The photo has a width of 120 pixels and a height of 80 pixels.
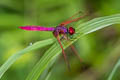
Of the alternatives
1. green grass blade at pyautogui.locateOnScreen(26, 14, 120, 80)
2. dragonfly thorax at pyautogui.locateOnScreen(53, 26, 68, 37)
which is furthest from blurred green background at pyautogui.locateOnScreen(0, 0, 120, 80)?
green grass blade at pyautogui.locateOnScreen(26, 14, 120, 80)

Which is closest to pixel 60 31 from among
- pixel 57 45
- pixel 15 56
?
pixel 57 45

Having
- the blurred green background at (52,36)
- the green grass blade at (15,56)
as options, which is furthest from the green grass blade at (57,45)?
the blurred green background at (52,36)

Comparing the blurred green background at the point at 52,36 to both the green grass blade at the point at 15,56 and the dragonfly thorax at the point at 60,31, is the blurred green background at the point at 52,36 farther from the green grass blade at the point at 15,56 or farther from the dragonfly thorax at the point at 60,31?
the green grass blade at the point at 15,56

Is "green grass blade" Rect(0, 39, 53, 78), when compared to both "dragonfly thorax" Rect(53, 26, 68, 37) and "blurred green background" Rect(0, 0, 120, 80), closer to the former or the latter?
"dragonfly thorax" Rect(53, 26, 68, 37)

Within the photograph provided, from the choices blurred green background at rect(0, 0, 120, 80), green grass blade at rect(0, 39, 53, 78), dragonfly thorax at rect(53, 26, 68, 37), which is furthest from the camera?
blurred green background at rect(0, 0, 120, 80)

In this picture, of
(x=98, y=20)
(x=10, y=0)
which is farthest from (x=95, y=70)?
(x=10, y=0)

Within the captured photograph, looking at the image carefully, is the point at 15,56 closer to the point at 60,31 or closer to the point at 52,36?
the point at 60,31

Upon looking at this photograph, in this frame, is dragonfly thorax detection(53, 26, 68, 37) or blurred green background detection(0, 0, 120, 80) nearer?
dragonfly thorax detection(53, 26, 68, 37)
